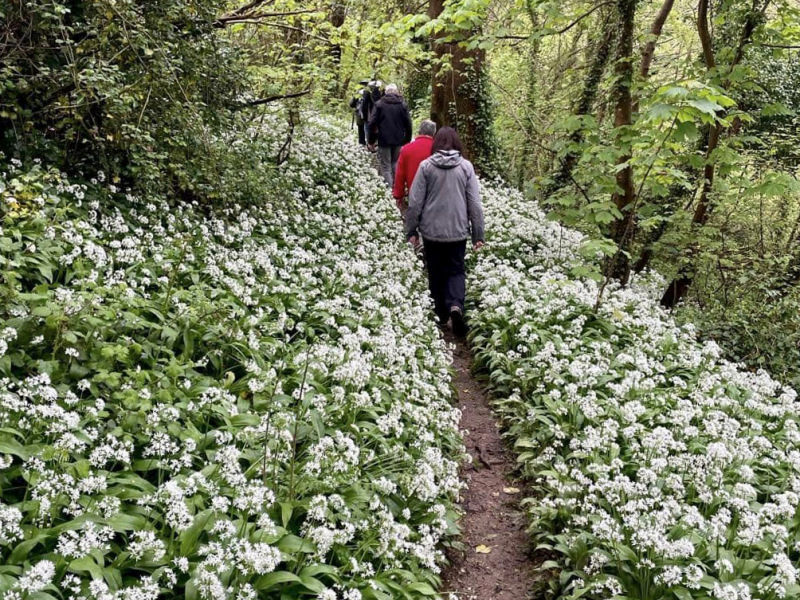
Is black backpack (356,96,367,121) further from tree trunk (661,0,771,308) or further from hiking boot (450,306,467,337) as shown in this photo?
hiking boot (450,306,467,337)

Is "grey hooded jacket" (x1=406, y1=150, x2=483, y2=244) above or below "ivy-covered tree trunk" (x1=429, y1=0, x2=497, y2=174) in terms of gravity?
below

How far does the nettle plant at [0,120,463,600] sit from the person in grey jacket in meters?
1.44

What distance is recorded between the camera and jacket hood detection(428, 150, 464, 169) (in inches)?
336

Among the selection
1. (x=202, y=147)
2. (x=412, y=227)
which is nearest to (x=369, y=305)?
(x=412, y=227)

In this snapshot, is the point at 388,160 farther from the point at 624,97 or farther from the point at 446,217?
the point at 446,217

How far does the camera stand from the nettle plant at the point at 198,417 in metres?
3.00

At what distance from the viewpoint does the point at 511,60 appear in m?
21.3

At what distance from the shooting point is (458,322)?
8852mm

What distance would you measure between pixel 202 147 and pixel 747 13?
8609 mm

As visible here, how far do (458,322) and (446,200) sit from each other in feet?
5.87

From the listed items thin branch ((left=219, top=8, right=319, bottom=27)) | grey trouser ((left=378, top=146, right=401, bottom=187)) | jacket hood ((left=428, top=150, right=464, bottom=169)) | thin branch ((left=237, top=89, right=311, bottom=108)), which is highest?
thin branch ((left=219, top=8, right=319, bottom=27))

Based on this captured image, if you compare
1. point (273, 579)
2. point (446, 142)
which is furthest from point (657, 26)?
point (273, 579)

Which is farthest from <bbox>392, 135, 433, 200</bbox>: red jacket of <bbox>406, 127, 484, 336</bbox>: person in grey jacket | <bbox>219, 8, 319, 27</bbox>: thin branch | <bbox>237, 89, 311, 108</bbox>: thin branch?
<bbox>219, 8, 319, 27</bbox>: thin branch

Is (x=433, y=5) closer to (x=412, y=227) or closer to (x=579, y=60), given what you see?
(x=412, y=227)
